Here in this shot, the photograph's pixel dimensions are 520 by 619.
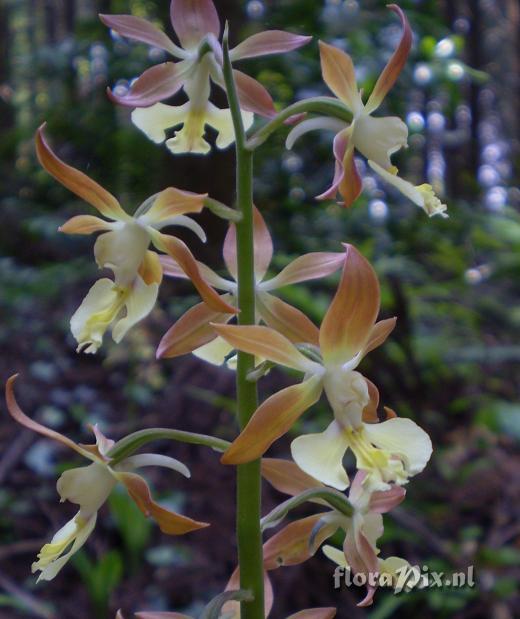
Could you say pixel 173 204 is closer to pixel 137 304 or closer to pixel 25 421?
pixel 137 304

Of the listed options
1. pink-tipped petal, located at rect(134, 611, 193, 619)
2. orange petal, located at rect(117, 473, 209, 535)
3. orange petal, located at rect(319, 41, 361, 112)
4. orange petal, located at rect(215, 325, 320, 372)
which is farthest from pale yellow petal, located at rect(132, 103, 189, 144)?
pink-tipped petal, located at rect(134, 611, 193, 619)

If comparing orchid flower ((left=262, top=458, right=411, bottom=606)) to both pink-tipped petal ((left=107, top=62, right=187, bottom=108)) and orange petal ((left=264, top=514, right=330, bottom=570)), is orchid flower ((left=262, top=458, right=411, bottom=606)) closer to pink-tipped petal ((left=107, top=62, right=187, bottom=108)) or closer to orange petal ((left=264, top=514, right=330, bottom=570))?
orange petal ((left=264, top=514, right=330, bottom=570))

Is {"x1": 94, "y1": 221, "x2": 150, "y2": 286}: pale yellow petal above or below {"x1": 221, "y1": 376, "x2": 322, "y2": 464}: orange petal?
above

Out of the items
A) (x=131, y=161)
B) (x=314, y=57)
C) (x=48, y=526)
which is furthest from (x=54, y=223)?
(x=48, y=526)

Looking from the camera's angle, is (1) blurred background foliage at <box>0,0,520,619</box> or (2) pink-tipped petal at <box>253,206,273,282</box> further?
(1) blurred background foliage at <box>0,0,520,619</box>

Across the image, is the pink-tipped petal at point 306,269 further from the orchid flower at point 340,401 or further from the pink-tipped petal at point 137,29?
the pink-tipped petal at point 137,29

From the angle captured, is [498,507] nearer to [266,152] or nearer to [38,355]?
[266,152]

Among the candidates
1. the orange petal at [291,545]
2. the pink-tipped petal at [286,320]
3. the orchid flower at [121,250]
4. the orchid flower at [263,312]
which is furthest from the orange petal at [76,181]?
the orange petal at [291,545]
